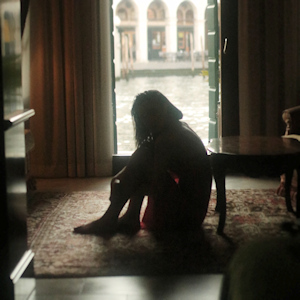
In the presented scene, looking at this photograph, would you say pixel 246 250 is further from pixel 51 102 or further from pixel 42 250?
pixel 51 102

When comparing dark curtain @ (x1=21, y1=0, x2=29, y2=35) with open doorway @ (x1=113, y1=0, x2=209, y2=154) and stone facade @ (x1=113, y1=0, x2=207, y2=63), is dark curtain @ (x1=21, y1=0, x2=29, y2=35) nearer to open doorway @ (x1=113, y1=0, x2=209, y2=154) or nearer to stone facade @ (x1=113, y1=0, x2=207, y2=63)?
open doorway @ (x1=113, y1=0, x2=209, y2=154)

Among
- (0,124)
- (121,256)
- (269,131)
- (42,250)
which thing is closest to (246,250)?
(0,124)

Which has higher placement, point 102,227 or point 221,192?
point 221,192

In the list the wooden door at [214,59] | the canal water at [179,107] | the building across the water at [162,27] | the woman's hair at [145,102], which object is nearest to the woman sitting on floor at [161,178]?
the woman's hair at [145,102]

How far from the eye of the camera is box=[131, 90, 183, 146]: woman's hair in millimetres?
3748

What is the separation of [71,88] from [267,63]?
1.77m

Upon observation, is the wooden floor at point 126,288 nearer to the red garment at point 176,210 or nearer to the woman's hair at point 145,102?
the red garment at point 176,210

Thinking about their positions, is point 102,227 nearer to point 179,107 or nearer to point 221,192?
point 221,192

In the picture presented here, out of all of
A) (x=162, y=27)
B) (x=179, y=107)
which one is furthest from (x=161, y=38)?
(x=179, y=107)

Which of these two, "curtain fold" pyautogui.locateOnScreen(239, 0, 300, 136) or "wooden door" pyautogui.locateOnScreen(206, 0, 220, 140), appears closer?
"curtain fold" pyautogui.locateOnScreen(239, 0, 300, 136)

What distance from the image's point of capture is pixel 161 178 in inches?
143

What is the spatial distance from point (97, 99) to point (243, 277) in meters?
4.17

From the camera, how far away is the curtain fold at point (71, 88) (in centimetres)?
546

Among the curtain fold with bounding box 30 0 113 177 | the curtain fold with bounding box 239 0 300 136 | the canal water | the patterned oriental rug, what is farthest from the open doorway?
the patterned oriental rug
